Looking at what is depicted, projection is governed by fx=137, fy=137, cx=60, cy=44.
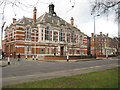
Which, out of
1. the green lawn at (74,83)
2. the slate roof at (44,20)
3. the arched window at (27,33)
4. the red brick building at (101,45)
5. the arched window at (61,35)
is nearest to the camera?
the green lawn at (74,83)

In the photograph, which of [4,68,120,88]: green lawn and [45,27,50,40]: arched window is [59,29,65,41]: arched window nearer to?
[45,27,50,40]: arched window

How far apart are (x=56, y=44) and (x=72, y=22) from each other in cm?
1625

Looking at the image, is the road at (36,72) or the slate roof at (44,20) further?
the slate roof at (44,20)

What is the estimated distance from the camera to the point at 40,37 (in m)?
47.3

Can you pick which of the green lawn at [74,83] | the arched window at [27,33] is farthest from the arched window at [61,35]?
the green lawn at [74,83]

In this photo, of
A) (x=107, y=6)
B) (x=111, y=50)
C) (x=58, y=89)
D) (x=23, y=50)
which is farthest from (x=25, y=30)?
(x=111, y=50)

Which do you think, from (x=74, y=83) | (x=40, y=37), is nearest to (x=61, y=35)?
(x=40, y=37)

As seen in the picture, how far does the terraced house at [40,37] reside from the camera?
44906 millimetres

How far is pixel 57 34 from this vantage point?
170 feet

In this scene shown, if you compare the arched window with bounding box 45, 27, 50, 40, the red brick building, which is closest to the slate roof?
the arched window with bounding box 45, 27, 50, 40

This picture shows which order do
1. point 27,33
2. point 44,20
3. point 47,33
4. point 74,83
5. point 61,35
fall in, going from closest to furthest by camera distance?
point 74,83 < point 27,33 < point 44,20 < point 47,33 < point 61,35

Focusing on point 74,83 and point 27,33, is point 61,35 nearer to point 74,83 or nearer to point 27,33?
point 27,33

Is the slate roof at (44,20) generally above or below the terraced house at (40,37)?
above

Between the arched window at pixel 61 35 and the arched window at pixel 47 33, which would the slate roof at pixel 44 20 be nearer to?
the arched window at pixel 47 33
